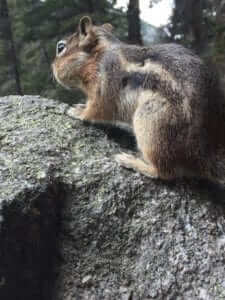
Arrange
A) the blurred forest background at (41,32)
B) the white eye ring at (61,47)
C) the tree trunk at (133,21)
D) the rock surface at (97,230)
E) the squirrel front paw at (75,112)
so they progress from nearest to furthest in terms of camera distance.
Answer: the rock surface at (97,230)
the squirrel front paw at (75,112)
the white eye ring at (61,47)
the blurred forest background at (41,32)
the tree trunk at (133,21)

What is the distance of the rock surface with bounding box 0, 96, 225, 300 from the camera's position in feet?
5.76

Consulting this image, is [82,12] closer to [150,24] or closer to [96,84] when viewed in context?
[150,24]

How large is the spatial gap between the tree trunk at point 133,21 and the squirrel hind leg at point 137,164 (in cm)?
188

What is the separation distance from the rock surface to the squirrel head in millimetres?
491

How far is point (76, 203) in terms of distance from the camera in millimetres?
1976

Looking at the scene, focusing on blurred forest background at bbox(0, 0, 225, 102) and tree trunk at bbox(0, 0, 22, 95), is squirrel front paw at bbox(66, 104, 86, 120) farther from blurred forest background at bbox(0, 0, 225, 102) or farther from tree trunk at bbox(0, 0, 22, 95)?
tree trunk at bbox(0, 0, 22, 95)

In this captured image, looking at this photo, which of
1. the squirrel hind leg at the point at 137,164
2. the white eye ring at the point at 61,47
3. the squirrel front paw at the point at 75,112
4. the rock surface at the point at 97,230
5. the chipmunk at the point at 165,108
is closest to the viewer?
the rock surface at the point at 97,230

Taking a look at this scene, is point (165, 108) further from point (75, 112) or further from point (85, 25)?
point (85, 25)

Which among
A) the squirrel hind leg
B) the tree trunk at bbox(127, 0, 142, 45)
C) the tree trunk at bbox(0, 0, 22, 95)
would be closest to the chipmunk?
the squirrel hind leg

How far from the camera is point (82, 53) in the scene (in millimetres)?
2510

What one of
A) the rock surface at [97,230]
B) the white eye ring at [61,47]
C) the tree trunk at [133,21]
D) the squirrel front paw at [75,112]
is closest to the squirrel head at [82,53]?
the white eye ring at [61,47]

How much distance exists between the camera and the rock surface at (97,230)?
1.76 m

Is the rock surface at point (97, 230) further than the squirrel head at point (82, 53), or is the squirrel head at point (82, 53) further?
the squirrel head at point (82, 53)

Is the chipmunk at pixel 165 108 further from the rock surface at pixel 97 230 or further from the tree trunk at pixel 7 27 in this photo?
the tree trunk at pixel 7 27
